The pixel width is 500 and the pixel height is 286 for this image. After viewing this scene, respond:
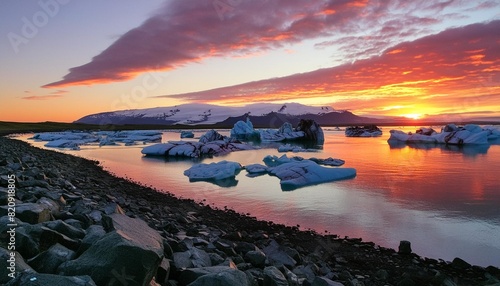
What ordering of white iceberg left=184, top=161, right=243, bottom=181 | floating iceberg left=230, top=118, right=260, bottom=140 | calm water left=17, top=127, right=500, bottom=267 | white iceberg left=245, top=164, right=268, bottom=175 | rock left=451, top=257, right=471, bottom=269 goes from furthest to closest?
floating iceberg left=230, top=118, right=260, bottom=140 → white iceberg left=245, top=164, right=268, bottom=175 → white iceberg left=184, top=161, right=243, bottom=181 → calm water left=17, top=127, right=500, bottom=267 → rock left=451, top=257, right=471, bottom=269

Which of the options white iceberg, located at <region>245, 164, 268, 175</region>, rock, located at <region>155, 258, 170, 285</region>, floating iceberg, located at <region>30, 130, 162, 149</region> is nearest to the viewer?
rock, located at <region>155, 258, 170, 285</region>

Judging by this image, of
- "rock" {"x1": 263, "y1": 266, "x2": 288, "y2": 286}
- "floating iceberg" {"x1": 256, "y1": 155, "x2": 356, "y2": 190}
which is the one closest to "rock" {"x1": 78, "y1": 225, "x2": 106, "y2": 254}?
"rock" {"x1": 263, "y1": 266, "x2": 288, "y2": 286}

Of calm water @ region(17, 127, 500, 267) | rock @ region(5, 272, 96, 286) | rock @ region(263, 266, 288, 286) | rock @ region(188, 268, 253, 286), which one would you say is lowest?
calm water @ region(17, 127, 500, 267)

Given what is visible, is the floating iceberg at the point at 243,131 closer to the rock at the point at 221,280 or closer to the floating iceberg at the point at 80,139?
the floating iceberg at the point at 80,139

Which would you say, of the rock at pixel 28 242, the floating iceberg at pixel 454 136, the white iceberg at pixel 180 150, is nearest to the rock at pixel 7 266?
the rock at pixel 28 242

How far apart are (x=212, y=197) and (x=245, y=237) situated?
18.9 feet

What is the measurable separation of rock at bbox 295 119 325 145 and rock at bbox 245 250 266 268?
47.6 m

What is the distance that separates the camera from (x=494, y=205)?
1170 centimetres

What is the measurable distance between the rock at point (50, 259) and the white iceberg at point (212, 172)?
46.5 ft

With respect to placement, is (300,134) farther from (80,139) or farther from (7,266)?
(7,266)

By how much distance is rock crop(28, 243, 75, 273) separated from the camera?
3098 millimetres

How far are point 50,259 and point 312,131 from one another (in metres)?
52.6

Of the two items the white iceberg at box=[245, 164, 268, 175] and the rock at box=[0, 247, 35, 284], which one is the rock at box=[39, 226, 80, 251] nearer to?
the rock at box=[0, 247, 35, 284]

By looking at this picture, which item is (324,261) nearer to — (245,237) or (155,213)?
(245,237)
